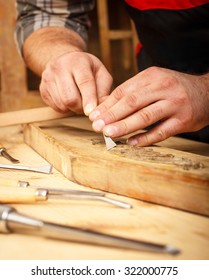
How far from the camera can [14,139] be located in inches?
39.7

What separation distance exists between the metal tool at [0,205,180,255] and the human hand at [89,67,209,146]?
321mm

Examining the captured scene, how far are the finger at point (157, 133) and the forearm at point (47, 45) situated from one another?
446 millimetres

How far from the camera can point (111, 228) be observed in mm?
524

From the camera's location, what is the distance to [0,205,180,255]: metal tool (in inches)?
17.6

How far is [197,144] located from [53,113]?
442 millimetres

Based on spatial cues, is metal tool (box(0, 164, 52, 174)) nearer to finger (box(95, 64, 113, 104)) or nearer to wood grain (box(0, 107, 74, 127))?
finger (box(95, 64, 113, 104))

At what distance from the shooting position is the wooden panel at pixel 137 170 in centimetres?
58

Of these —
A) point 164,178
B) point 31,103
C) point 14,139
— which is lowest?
point 31,103

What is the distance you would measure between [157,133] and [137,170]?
0.65 feet

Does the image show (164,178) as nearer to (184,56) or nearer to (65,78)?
(65,78)

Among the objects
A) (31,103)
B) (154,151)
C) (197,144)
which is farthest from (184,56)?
(31,103)

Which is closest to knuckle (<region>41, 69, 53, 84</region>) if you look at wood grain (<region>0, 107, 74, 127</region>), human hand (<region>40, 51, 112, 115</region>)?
human hand (<region>40, 51, 112, 115</region>)

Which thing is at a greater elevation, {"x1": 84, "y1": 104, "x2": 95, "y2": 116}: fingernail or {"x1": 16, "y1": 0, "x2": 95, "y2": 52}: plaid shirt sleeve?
{"x1": 16, "y1": 0, "x2": 95, "y2": 52}: plaid shirt sleeve

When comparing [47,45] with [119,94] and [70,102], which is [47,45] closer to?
[70,102]
